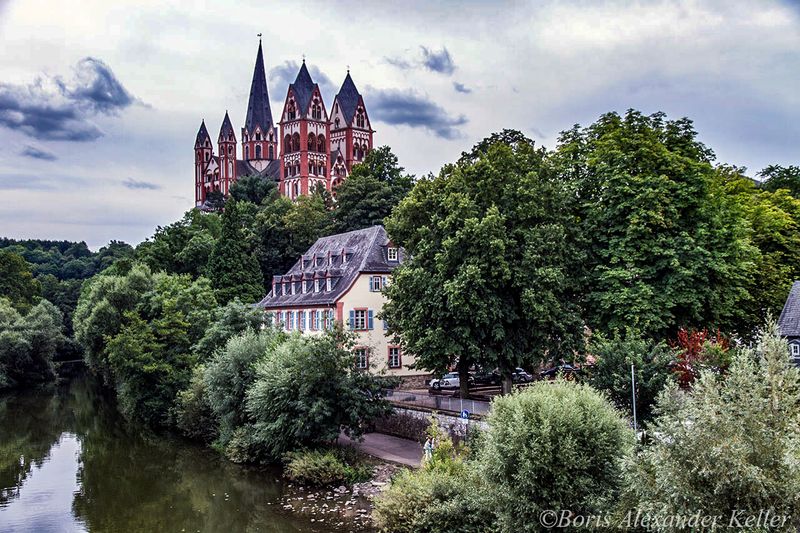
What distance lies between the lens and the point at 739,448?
14102 millimetres

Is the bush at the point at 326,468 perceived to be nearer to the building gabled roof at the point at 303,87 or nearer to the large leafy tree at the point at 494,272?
the large leafy tree at the point at 494,272

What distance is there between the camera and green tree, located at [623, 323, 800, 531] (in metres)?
14.1

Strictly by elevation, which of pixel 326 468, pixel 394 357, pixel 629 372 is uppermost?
pixel 629 372

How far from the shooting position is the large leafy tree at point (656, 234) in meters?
32.2

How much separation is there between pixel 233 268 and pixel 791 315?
144ft

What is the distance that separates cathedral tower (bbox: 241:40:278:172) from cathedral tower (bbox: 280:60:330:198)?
1755cm

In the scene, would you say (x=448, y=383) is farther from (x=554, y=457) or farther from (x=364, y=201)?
(x=364, y=201)

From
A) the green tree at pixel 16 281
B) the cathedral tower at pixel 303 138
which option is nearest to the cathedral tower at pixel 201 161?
the cathedral tower at pixel 303 138

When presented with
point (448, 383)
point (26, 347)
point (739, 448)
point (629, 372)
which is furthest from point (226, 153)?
point (739, 448)

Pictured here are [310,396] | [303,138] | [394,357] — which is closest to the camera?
[310,396]

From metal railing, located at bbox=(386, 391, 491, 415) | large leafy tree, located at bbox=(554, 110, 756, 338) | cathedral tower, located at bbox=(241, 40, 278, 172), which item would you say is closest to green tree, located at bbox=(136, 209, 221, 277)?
metal railing, located at bbox=(386, 391, 491, 415)

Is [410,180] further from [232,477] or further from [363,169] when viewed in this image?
[232,477]

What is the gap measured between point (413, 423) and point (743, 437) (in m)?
21.2

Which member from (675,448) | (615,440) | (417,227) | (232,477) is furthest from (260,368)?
(675,448)
